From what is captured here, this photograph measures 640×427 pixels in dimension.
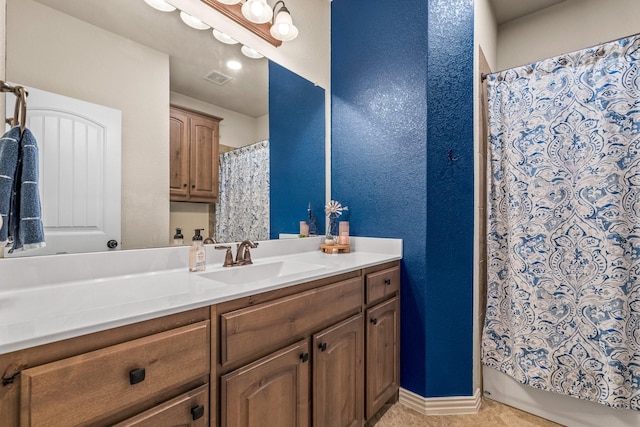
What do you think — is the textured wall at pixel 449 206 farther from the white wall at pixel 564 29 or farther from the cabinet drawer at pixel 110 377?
the cabinet drawer at pixel 110 377

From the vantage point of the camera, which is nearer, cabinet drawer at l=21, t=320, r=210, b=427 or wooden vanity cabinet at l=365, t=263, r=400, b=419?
cabinet drawer at l=21, t=320, r=210, b=427

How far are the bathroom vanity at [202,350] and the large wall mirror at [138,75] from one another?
30 cm

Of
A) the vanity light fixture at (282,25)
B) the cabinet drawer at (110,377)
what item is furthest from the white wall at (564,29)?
the cabinet drawer at (110,377)

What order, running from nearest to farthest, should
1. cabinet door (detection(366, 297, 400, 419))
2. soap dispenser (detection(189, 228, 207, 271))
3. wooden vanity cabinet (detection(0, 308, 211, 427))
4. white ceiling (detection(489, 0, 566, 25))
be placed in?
wooden vanity cabinet (detection(0, 308, 211, 427)) < soap dispenser (detection(189, 228, 207, 271)) < cabinet door (detection(366, 297, 400, 419)) < white ceiling (detection(489, 0, 566, 25))

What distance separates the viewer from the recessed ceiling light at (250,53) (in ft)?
5.31

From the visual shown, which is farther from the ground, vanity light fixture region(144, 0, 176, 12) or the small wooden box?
vanity light fixture region(144, 0, 176, 12)

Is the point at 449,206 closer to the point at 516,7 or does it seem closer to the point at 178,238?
the point at 178,238

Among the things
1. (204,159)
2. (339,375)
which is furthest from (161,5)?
(339,375)

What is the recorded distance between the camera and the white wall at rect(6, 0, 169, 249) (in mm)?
970

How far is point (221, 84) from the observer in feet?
4.97

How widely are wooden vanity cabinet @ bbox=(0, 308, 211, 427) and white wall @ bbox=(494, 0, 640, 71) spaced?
2.79 metres

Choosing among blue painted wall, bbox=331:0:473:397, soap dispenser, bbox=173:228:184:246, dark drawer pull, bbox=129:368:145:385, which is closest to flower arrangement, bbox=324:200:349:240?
blue painted wall, bbox=331:0:473:397

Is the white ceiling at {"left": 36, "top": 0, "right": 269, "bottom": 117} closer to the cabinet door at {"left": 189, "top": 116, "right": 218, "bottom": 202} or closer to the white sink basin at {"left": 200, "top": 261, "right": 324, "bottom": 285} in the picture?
the cabinet door at {"left": 189, "top": 116, "right": 218, "bottom": 202}

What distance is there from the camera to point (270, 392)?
3.20 ft
